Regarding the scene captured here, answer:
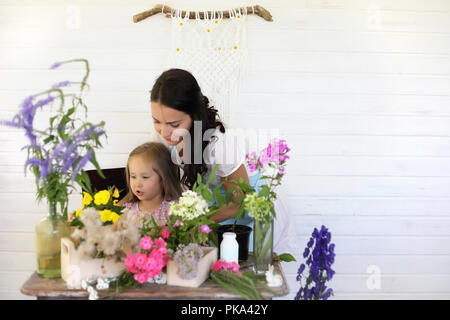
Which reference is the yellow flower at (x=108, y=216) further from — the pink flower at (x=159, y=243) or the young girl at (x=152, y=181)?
the young girl at (x=152, y=181)

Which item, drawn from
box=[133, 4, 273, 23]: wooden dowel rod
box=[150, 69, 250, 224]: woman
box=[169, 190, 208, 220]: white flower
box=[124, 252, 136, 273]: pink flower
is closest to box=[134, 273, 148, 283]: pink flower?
box=[124, 252, 136, 273]: pink flower

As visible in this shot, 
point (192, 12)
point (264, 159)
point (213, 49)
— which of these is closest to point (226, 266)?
point (264, 159)

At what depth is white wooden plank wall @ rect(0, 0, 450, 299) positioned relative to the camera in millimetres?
2629

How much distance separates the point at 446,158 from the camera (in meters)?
2.73

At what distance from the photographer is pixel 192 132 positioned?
211 centimetres

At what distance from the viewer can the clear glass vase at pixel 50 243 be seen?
52.5 inches

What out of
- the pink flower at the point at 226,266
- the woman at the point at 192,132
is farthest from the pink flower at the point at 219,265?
the woman at the point at 192,132

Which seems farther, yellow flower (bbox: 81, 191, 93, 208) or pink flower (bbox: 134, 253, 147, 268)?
yellow flower (bbox: 81, 191, 93, 208)

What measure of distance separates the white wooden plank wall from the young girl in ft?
1.81

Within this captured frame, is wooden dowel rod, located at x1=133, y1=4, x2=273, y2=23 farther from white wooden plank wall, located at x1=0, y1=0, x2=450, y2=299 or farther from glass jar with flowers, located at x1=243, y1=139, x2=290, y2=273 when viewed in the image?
glass jar with flowers, located at x1=243, y1=139, x2=290, y2=273

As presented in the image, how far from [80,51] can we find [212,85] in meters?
0.86

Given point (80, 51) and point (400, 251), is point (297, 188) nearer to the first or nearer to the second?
point (400, 251)

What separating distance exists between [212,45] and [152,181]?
978 mm

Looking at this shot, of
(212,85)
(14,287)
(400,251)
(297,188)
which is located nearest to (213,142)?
(212,85)
